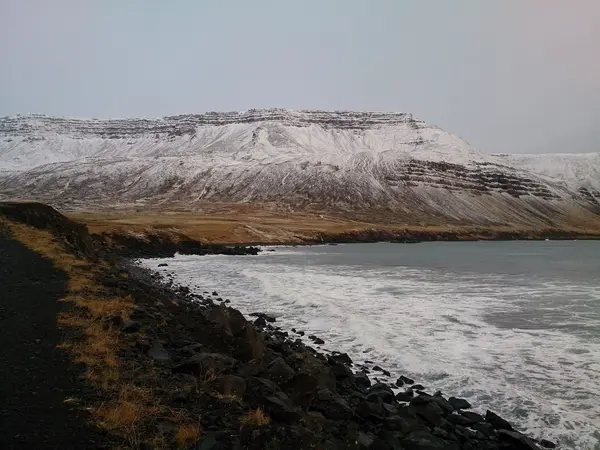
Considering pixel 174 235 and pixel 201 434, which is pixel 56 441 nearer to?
pixel 201 434

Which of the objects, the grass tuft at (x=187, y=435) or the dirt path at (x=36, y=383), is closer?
the dirt path at (x=36, y=383)

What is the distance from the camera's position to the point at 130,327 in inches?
585

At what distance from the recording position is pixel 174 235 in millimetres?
90562

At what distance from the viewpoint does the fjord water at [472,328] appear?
14.1 metres

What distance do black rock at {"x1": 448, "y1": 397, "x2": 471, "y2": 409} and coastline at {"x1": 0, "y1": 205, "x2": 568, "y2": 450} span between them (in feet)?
0.09

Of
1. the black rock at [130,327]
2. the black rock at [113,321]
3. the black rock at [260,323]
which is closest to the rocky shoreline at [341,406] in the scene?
the black rock at [130,327]

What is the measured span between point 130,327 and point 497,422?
1107cm

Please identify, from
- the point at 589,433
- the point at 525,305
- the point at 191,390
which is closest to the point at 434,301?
the point at 525,305

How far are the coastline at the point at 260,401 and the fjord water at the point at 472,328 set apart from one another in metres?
1.73

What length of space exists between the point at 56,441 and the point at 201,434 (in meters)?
2.26

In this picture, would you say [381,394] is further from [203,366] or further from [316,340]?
[316,340]

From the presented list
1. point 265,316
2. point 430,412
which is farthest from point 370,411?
point 265,316

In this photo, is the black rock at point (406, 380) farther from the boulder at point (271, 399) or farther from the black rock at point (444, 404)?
the boulder at point (271, 399)

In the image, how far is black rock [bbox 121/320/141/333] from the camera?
14.6 m
